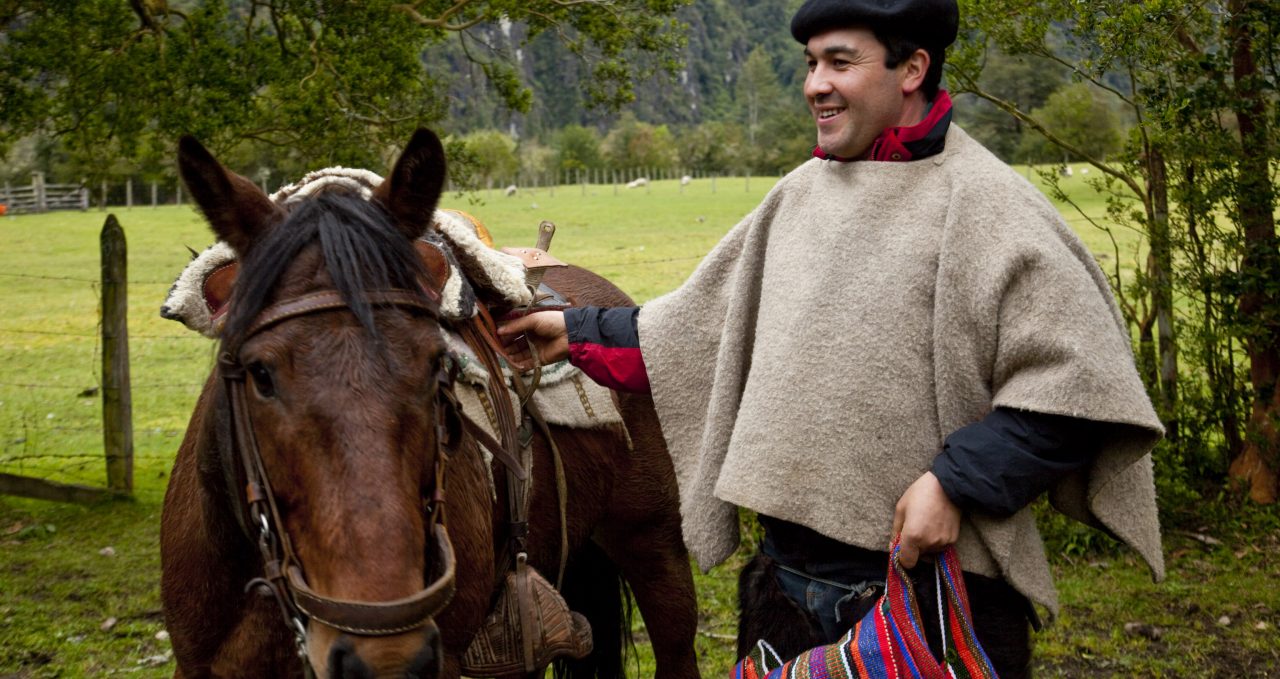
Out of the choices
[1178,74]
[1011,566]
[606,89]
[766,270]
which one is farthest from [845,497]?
[606,89]

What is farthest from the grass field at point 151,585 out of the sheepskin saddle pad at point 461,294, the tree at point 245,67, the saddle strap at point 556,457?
the sheepskin saddle pad at point 461,294

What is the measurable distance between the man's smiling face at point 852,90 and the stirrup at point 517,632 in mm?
1446

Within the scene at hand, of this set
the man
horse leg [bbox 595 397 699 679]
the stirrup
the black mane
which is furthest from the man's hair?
horse leg [bbox 595 397 699 679]

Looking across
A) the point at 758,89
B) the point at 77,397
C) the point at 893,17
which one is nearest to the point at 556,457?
the point at 893,17

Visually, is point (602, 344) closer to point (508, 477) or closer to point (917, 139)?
point (508, 477)

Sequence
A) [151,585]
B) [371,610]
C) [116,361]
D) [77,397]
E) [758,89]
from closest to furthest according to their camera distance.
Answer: [371,610] < [151,585] < [116,361] < [77,397] < [758,89]

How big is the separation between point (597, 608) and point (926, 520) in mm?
2413

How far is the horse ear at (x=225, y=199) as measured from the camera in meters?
2.08

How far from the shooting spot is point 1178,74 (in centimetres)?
554

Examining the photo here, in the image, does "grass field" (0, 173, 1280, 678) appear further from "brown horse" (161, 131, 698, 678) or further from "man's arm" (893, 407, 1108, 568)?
"man's arm" (893, 407, 1108, 568)

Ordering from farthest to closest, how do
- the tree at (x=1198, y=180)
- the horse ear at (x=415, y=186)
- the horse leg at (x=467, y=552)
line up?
the tree at (x=1198, y=180), the horse leg at (x=467, y=552), the horse ear at (x=415, y=186)

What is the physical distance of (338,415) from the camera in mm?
1858

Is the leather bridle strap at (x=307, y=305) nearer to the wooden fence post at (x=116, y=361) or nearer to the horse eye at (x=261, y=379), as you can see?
the horse eye at (x=261, y=379)

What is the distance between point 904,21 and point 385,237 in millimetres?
1110
